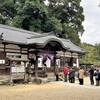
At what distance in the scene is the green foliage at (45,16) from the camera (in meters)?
44.4

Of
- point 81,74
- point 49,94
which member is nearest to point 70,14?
point 81,74

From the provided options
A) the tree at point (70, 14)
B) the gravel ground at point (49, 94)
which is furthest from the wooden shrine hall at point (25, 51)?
the tree at point (70, 14)

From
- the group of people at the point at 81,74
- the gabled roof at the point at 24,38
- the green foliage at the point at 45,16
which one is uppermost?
the green foliage at the point at 45,16

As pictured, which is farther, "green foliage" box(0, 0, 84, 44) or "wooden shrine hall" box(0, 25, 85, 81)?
"green foliage" box(0, 0, 84, 44)

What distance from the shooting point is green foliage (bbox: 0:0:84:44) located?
44.4 m

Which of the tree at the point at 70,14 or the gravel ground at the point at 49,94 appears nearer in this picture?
the gravel ground at the point at 49,94

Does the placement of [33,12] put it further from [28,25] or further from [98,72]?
[98,72]

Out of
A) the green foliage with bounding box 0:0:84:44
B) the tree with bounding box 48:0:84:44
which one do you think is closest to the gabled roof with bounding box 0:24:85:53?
the green foliage with bounding box 0:0:84:44

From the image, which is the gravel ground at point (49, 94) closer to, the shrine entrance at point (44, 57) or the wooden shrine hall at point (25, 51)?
the wooden shrine hall at point (25, 51)

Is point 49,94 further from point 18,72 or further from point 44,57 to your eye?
point 44,57

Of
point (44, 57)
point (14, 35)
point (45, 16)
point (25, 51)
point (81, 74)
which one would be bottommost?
point (81, 74)

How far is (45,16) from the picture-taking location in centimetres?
4466

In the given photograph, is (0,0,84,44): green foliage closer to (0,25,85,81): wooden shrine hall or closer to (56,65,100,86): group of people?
(0,25,85,81): wooden shrine hall

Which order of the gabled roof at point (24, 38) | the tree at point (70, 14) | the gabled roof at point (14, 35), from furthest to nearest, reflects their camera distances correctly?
the tree at point (70, 14), the gabled roof at point (14, 35), the gabled roof at point (24, 38)
